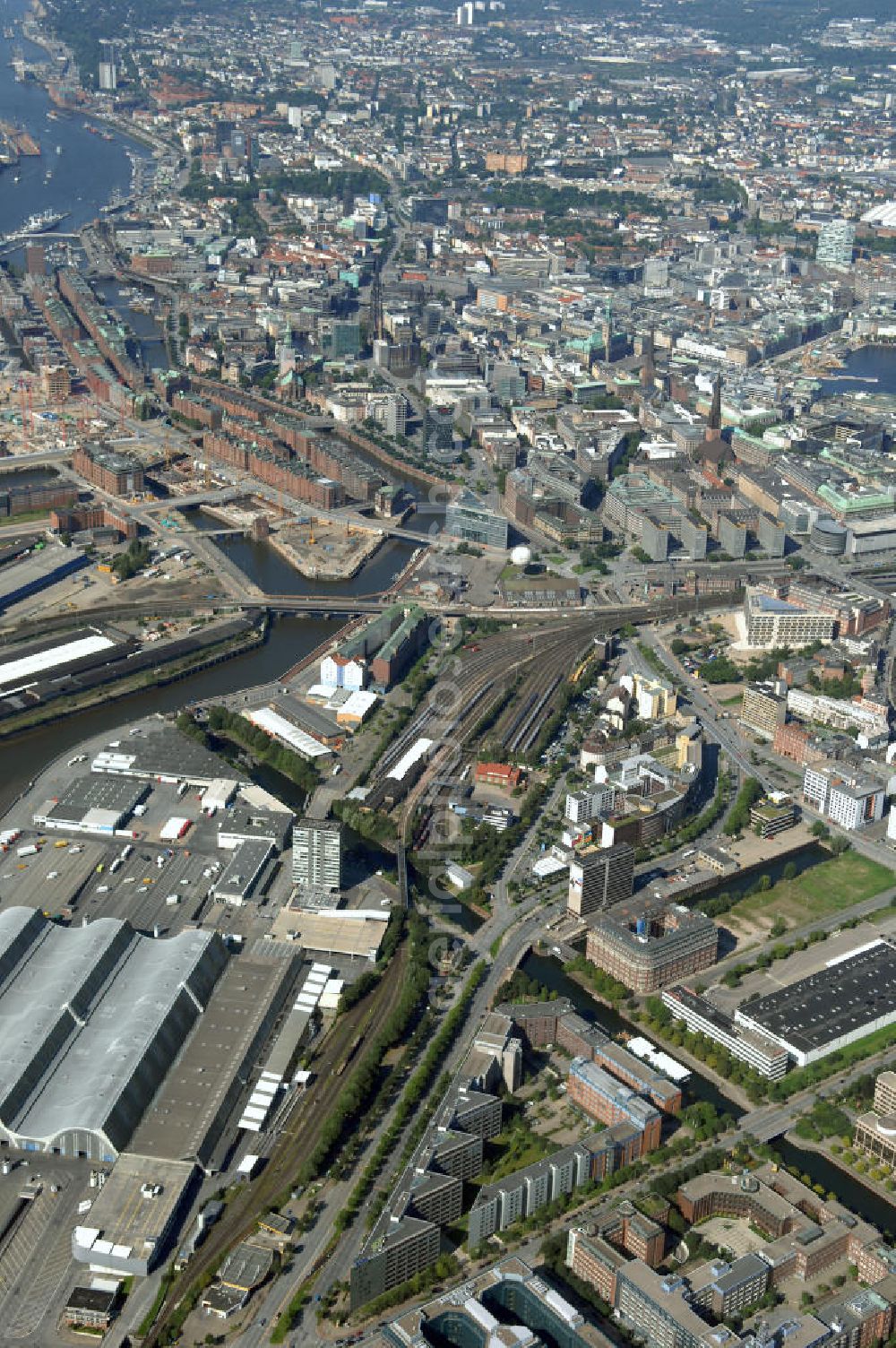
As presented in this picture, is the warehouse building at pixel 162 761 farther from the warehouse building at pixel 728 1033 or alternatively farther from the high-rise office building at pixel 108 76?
the high-rise office building at pixel 108 76

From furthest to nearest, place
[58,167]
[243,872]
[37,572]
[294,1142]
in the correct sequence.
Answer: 1. [58,167]
2. [37,572]
3. [243,872]
4. [294,1142]

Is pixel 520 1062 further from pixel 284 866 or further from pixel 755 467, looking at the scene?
pixel 755 467

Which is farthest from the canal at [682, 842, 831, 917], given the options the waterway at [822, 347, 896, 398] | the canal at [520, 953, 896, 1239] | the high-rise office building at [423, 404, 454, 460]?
the waterway at [822, 347, 896, 398]

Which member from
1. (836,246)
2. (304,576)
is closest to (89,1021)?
(304,576)

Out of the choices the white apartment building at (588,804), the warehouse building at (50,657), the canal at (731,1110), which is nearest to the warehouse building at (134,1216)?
the canal at (731,1110)

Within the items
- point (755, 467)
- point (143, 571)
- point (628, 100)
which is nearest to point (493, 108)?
point (628, 100)

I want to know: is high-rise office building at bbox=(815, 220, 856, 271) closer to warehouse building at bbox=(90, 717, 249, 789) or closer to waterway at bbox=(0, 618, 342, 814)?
waterway at bbox=(0, 618, 342, 814)

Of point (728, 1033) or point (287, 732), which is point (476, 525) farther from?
point (728, 1033)
